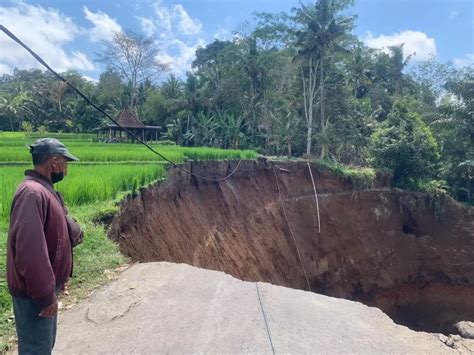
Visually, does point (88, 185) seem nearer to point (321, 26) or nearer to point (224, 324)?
point (224, 324)

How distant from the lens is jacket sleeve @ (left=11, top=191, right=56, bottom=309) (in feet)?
7.56

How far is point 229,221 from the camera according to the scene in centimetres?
1470

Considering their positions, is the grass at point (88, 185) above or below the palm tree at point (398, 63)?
below

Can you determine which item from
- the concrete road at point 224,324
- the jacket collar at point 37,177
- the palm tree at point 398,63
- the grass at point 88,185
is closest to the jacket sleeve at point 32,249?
the jacket collar at point 37,177

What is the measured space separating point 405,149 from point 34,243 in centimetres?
1945

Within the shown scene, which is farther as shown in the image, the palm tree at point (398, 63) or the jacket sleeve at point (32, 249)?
the palm tree at point (398, 63)

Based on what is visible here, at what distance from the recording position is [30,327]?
2.49 m

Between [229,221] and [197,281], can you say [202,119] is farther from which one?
[197,281]

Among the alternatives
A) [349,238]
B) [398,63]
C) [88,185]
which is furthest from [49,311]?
[398,63]

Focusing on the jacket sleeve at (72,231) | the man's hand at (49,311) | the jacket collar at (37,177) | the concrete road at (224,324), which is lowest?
the concrete road at (224,324)

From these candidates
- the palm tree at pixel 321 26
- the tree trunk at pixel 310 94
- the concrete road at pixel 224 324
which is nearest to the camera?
the concrete road at pixel 224 324

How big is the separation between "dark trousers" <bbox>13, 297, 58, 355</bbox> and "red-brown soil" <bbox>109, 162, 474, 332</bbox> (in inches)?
427

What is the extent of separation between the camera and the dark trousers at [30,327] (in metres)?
2.47

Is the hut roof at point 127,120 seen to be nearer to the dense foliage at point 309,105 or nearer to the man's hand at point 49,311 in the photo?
the dense foliage at point 309,105
